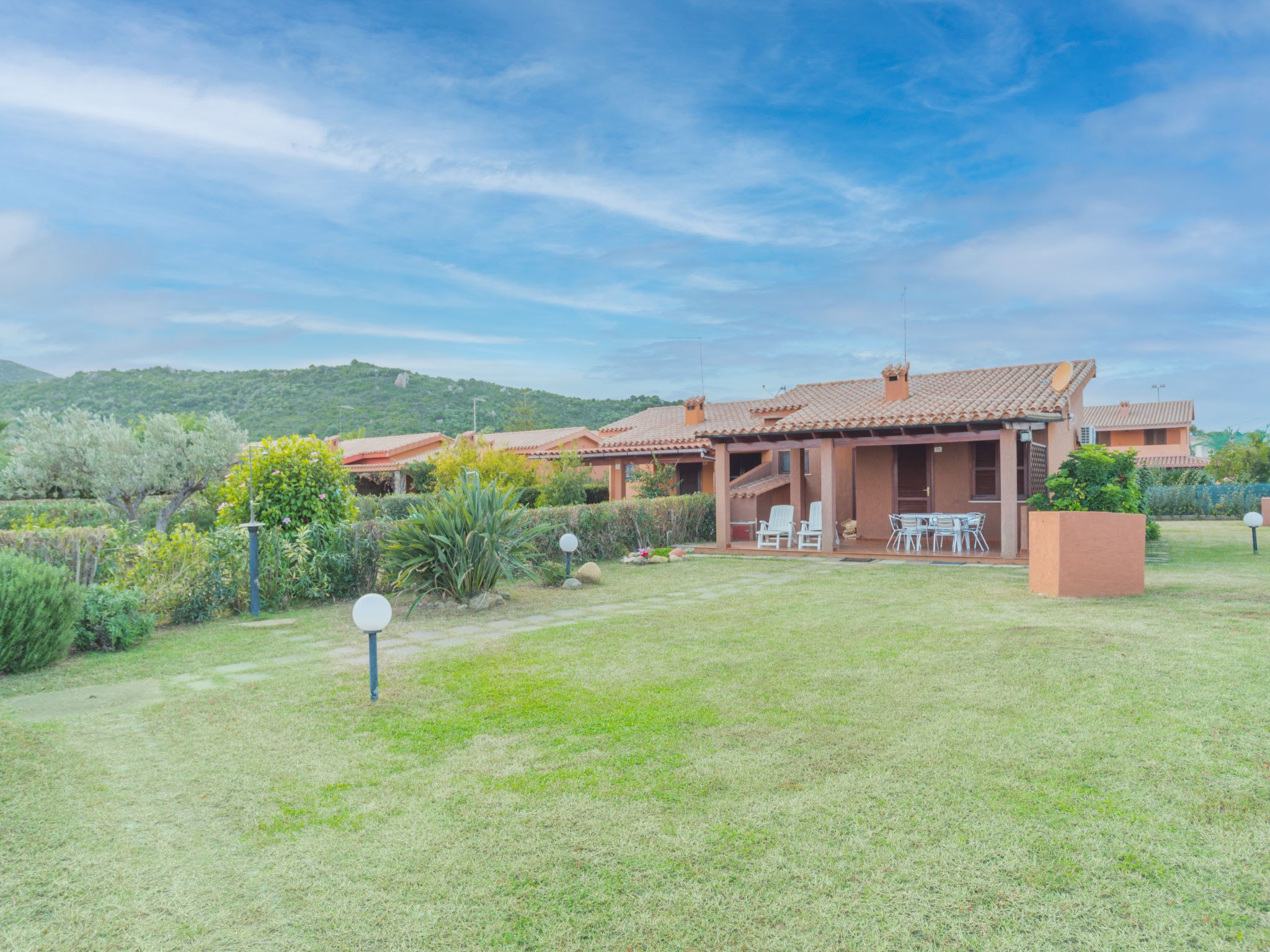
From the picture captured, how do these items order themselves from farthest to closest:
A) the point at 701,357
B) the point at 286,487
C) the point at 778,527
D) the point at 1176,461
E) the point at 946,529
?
1. the point at 1176,461
2. the point at 701,357
3. the point at 778,527
4. the point at 946,529
5. the point at 286,487

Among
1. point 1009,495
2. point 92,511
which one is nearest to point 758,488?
point 1009,495

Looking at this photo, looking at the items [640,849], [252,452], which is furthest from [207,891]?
[252,452]

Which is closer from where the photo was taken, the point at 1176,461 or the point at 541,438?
the point at 541,438

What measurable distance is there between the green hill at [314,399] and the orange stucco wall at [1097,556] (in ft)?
90.2

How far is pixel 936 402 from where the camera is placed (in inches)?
617

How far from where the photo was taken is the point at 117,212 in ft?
49.8

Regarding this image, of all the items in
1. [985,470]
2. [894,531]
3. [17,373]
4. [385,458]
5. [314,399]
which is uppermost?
[17,373]

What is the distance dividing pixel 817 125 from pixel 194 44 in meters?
12.0

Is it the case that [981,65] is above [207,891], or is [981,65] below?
above

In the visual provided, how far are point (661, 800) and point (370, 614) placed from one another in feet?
9.49

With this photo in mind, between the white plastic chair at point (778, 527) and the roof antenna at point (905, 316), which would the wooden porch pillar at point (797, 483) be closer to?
the white plastic chair at point (778, 527)

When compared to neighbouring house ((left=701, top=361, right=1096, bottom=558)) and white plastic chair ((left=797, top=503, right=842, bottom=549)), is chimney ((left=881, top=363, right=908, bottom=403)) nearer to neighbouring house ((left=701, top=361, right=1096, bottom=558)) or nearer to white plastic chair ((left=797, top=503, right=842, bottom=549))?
neighbouring house ((left=701, top=361, right=1096, bottom=558))

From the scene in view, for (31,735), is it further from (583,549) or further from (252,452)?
(583,549)

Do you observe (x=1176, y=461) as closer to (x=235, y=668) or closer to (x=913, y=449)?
(x=913, y=449)
